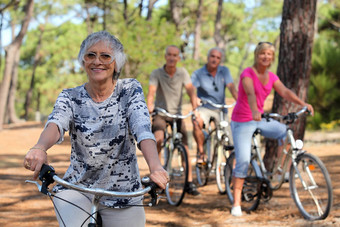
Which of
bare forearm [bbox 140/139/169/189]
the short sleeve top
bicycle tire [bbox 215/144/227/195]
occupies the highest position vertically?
the short sleeve top

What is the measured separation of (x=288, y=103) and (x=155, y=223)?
292 cm

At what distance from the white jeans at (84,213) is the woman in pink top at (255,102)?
3634 millimetres

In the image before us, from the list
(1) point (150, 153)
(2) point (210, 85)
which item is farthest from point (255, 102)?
(1) point (150, 153)

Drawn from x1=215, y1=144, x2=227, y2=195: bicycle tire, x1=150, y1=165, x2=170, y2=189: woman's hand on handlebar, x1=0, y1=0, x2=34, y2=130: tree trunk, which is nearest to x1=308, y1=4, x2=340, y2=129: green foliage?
x1=215, y1=144, x2=227, y2=195: bicycle tire

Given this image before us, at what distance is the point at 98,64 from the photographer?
2994 mm

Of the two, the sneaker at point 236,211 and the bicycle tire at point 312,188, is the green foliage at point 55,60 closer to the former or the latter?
the sneaker at point 236,211

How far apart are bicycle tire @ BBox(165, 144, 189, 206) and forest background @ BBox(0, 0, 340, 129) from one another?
2.85 meters

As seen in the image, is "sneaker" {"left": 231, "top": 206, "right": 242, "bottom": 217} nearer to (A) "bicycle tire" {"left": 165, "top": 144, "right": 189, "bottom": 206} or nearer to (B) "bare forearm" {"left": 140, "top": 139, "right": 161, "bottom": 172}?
(A) "bicycle tire" {"left": 165, "top": 144, "right": 189, "bottom": 206}

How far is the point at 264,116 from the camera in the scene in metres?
6.57

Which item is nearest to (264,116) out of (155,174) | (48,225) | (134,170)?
(48,225)

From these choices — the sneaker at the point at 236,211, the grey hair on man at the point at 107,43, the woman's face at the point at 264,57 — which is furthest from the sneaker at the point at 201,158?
the grey hair on man at the point at 107,43

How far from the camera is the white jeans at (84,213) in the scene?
2758 mm

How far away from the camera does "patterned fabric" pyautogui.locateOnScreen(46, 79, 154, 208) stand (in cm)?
292

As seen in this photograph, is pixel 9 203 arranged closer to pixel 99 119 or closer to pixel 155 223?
pixel 155 223
